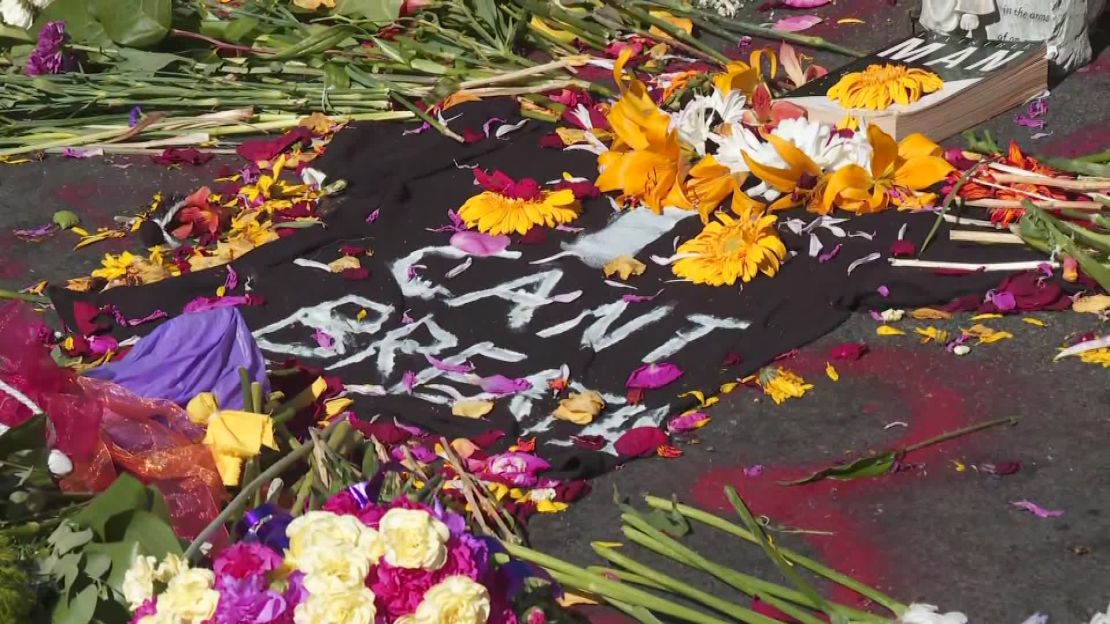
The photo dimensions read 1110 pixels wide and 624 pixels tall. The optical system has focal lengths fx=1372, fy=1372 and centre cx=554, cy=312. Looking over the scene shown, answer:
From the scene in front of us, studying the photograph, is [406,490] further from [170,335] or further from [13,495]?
[170,335]

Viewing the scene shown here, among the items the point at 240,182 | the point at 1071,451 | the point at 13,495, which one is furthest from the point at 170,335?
the point at 1071,451

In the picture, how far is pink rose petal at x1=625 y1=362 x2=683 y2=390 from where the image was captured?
8.80ft

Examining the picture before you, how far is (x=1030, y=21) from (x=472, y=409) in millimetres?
1967

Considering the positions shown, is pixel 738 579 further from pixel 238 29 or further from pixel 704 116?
pixel 238 29

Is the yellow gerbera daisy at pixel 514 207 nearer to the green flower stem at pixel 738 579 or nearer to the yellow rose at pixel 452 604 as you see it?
the green flower stem at pixel 738 579

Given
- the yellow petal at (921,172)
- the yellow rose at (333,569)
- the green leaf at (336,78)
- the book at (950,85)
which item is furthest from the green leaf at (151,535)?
the green leaf at (336,78)

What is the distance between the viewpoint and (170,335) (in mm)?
2555

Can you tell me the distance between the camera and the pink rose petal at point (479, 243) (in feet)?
10.5

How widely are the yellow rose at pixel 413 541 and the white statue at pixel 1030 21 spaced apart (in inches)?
103

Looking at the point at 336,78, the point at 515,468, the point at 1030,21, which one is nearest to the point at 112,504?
the point at 515,468

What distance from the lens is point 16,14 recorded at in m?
4.48

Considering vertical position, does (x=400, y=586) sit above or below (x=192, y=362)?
above

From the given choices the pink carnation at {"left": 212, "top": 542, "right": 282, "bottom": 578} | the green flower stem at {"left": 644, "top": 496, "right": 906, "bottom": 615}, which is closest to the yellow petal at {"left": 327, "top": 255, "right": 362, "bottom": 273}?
the green flower stem at {"left": 644, "top": 496, "right": 906, "bottom": 615}

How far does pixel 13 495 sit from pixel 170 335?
0.66m
